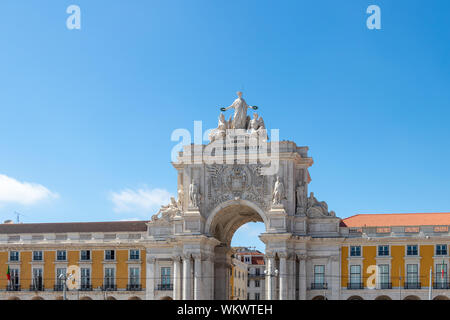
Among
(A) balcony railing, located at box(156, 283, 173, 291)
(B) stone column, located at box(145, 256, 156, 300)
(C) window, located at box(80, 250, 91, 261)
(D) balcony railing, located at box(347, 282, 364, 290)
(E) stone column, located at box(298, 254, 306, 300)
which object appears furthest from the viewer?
(C) window, located at box(80, 250, 91, 261)

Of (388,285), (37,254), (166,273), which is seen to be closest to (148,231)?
(166,273)

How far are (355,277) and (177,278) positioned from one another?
17056 mm

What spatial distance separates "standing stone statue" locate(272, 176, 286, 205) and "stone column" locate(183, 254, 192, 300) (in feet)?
32.3

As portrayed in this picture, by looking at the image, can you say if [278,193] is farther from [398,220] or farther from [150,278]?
[150,278]

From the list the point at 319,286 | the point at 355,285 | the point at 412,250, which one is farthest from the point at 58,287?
the point at 412,250

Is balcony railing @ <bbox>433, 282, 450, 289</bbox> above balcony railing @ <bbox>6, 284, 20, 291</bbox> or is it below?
above

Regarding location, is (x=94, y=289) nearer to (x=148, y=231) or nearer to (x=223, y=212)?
(x=148, y=231)

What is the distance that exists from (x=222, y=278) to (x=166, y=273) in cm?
649

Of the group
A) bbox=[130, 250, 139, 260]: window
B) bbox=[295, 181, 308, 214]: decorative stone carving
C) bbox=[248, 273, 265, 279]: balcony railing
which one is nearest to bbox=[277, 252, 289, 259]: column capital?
bbox=[295, 181, 308, 214]: decorative stone carving

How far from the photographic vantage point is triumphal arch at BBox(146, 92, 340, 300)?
2822 inches

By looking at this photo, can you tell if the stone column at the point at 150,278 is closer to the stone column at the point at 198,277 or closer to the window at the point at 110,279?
the window at the point at 110,279

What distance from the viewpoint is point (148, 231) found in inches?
3009

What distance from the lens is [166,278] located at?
247ft

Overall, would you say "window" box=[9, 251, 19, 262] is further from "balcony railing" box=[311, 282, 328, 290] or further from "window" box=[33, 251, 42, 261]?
"balcony railing" box=[311, 282, 328, 290]
